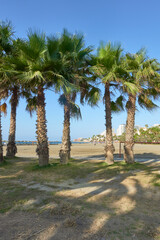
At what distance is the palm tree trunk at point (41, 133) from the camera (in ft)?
31.3

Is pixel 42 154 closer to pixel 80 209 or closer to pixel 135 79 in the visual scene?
pixel 80 209

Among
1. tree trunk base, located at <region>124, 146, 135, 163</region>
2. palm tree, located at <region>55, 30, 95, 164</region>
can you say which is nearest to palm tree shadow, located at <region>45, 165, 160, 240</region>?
tree trunk base, located at <region>124, 146, 135, 163</region>

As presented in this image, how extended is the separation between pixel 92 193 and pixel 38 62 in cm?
671

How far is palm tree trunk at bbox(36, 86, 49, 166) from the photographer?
9.55 metres

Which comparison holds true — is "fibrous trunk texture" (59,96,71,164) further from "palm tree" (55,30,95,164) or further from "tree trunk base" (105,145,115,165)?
"tree trunk base" (105,145,115,165)

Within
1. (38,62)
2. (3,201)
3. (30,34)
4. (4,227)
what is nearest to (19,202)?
(3,201)

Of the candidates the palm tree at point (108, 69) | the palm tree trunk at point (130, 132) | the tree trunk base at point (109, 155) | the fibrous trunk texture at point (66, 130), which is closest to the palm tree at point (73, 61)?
the fibrous trunk texture at point (66, 130)

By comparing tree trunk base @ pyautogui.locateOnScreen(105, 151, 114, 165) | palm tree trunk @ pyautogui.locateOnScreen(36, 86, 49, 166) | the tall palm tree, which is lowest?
tree trunk base @ pyautogui.locateOnScreen(105, 151, 114, 165)

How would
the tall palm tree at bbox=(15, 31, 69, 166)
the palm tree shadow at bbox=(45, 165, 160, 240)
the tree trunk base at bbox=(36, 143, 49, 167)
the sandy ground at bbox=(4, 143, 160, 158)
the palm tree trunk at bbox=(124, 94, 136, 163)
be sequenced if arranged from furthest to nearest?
the sandy ground at bbox=(4, 143, 160, 158) < the palm tree trunk at bbox=(124, 94, 136, 163) < the tree trunk base at bbox=(36, 143, 49, 167) < the tall palm tree at bbox=(15, 31, 69, 166) < the palm tree shadow at bbox=(45, 165, 160, 240)

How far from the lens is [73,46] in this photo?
9.36m

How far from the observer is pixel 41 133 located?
9.63m

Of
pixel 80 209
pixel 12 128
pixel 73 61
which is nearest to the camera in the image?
pixel 80 209

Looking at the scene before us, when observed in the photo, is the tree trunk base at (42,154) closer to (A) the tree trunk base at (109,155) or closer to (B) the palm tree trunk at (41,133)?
(B) the palm tree trunk at (41,133)

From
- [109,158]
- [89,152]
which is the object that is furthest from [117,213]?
[89,152]
